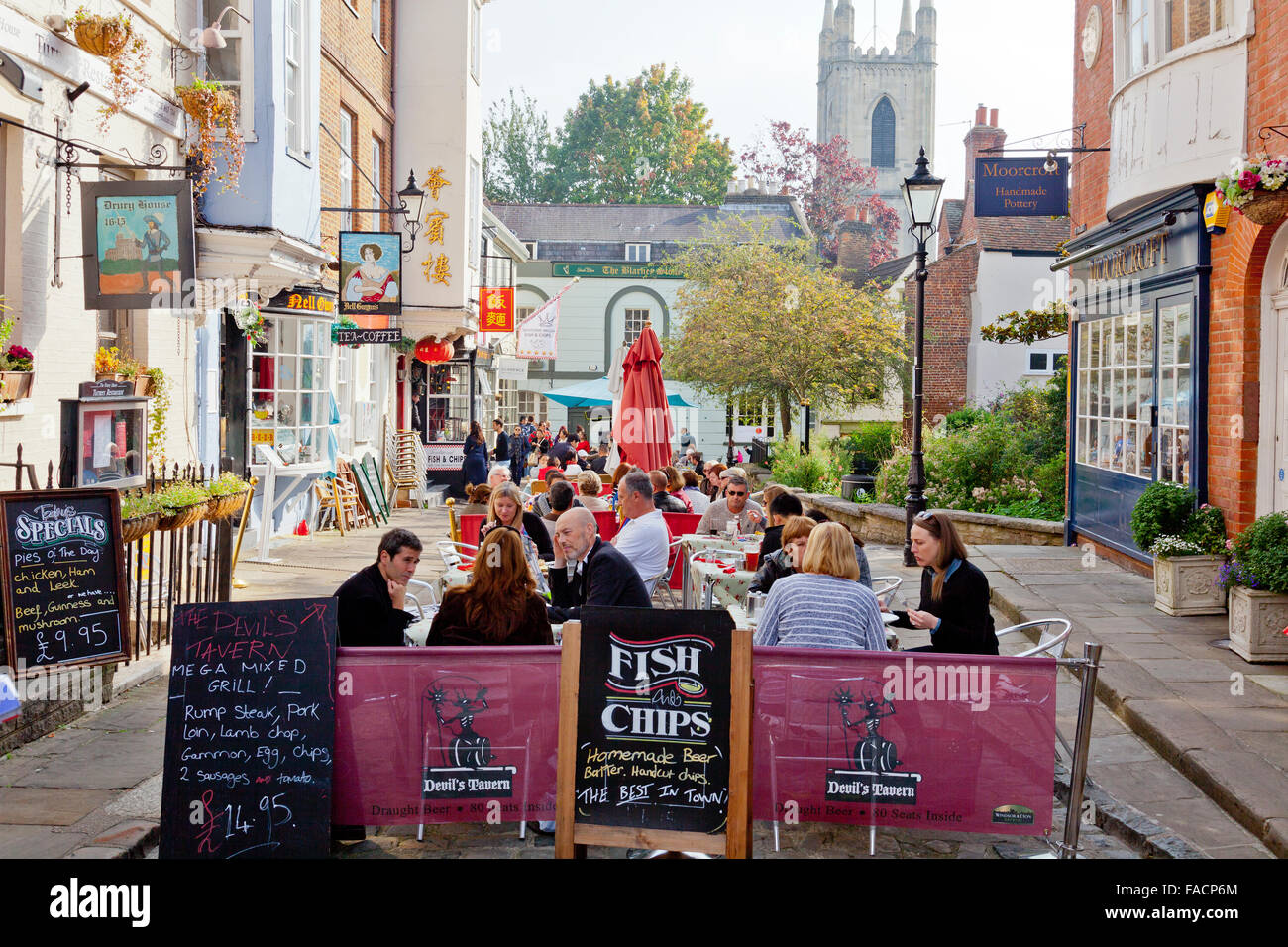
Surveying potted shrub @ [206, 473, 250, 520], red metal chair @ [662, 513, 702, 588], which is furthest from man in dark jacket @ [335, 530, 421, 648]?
red metal chair @ [662, 513, 702, 588]

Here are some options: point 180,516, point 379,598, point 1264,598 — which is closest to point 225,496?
point 180,516

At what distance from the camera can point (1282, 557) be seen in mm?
8312

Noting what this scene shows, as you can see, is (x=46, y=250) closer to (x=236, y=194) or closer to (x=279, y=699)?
(x=236, y=194)

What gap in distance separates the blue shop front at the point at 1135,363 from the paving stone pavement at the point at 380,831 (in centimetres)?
491

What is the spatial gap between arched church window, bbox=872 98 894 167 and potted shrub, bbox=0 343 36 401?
72.9 metres

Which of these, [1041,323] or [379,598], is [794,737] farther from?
[1041,323]

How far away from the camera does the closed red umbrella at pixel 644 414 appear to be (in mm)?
14531

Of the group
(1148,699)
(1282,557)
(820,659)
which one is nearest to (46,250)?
(820,659)

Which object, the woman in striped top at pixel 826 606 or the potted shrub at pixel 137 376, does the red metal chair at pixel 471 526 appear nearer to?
the potted shrub at pixel 137 376

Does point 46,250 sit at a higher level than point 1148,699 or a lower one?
higher

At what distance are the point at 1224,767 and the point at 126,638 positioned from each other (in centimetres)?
618

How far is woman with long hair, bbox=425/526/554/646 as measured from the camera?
5551 millimetres

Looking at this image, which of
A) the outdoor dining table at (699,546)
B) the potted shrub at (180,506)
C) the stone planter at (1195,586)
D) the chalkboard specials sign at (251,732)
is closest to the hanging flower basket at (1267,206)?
the stone planter at (1195,586)
